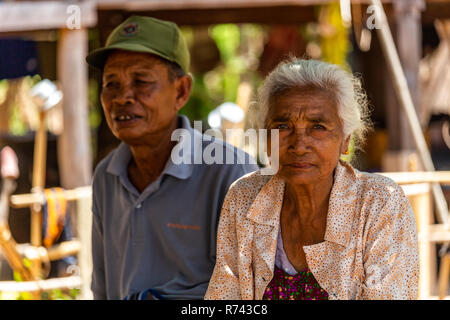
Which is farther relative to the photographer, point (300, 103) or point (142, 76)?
point (142, 76)

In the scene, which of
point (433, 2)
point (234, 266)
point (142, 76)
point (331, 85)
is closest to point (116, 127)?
point (142, 76)

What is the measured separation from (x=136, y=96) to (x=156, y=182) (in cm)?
37

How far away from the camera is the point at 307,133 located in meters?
1.93

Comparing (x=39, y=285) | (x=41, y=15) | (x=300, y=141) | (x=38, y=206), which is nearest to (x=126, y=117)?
(x=300, y=141)

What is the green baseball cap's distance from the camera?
94.3 inches

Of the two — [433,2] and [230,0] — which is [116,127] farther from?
[433,2]

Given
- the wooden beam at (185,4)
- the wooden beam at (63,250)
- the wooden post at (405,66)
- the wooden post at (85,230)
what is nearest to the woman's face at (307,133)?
the wooden post at (85,230)

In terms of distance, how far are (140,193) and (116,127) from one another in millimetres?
314

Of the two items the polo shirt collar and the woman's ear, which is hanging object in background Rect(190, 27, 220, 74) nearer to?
the polo shirt collar

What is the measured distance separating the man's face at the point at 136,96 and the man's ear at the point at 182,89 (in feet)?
0.24

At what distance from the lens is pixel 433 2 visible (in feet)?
22.1

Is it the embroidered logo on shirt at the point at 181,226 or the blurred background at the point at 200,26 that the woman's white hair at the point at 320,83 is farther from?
the blurred background at the point at 200,26

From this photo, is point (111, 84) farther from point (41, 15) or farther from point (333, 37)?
point (333, 37)

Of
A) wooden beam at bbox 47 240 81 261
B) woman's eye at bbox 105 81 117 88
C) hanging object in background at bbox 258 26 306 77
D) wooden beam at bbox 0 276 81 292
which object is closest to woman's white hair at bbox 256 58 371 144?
woman's eye at bbox 105 81 117 88
